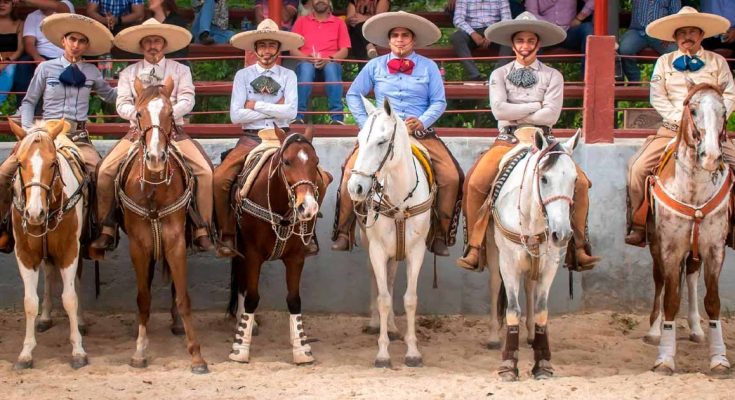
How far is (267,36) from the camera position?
10492 millimetres

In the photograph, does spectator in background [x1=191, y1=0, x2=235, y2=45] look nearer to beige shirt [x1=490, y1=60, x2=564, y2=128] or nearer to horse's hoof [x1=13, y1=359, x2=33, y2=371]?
beige shirt [x1=490, y1=60, x2=564, y2=128]

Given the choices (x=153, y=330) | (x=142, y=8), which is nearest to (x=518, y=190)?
(x=153, y=330)

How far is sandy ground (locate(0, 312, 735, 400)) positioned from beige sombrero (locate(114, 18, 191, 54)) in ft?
8.45

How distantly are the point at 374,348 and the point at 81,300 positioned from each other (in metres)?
2.99

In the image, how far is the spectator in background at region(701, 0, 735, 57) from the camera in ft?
41.5

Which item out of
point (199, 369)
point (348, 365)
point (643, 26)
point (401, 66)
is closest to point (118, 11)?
point (401, 66)

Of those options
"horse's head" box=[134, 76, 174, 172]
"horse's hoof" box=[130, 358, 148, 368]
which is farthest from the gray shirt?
"horse's hoof" box=[130, 358, 148, 368]

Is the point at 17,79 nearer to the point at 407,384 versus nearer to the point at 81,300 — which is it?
the point at 81,300

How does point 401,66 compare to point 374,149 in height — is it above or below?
above

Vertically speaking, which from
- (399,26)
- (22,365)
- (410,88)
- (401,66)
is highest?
(399,26)

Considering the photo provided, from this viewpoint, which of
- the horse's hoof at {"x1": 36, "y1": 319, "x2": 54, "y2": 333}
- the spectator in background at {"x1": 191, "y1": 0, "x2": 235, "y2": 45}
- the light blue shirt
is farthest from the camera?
the spectator in background at {"x1": 191, "y1": 0, "x2": 235, "y2": 45}

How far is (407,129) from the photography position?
9.73 m

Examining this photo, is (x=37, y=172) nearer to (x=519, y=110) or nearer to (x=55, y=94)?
(x=55, y=94)

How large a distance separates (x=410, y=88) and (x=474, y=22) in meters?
2.89
